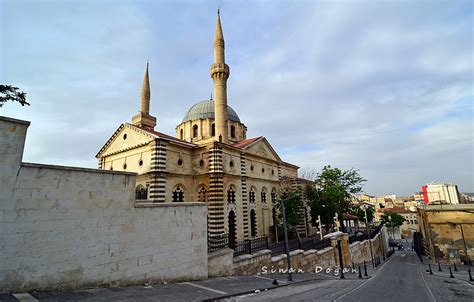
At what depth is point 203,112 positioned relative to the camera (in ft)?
115

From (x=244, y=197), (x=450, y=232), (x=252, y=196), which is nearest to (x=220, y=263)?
(x=244, y=197)

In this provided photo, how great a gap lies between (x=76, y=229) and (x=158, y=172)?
12.9m

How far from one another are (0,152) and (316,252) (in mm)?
20413

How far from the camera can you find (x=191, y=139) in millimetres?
34219

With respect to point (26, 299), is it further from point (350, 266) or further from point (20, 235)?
point (350, 266)

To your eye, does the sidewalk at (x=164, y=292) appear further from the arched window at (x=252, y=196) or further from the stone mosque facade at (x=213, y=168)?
the arched window at (x=252, y=196)

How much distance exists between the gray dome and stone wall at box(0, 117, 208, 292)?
1001 inches

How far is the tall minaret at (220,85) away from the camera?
2777 centimetres

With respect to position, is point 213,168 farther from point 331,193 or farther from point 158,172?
point 331,193

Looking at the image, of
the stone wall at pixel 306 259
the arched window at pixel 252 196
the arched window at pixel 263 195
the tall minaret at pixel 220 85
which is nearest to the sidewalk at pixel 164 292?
the stone wall at pixel 306 259

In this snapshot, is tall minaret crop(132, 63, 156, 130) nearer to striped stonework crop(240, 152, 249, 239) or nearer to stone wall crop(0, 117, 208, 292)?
striped stonework crop(240, 152, 249, 239)

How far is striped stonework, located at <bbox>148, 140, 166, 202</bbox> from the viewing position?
2000 centimetres

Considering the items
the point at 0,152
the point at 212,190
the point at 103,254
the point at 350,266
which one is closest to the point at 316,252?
the point at 350,266

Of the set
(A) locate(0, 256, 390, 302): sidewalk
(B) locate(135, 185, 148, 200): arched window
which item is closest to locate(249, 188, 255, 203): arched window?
(B) locate(135, 185, 148, 200): arched window
